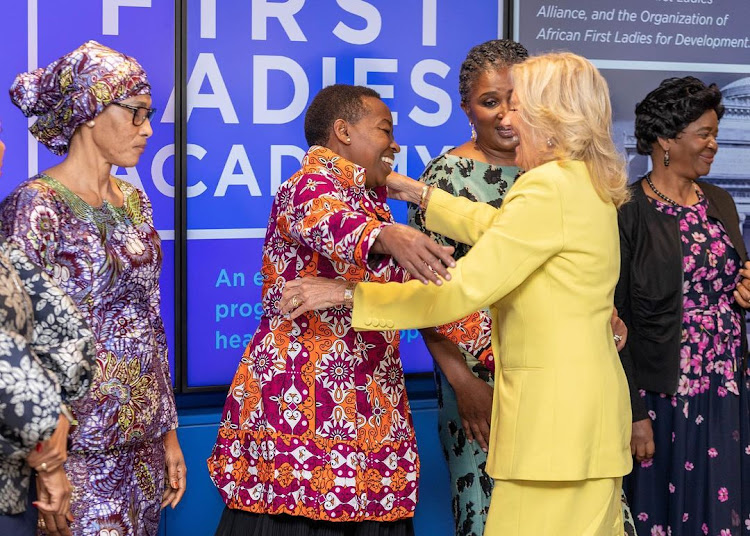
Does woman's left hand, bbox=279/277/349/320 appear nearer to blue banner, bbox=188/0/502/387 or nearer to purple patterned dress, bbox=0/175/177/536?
purple patterned dress, bbox=0/175/177/536

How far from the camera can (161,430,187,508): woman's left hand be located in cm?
317

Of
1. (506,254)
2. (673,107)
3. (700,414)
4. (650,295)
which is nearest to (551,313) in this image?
(506,254)

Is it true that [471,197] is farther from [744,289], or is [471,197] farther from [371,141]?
[744,289]

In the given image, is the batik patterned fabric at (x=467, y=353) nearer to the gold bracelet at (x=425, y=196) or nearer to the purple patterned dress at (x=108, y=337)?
→ the gold bracelet at (x=425, y=196)

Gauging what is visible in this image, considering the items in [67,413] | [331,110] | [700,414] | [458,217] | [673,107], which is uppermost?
Answer: [673,107]

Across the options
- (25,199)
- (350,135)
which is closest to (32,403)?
(25,199)

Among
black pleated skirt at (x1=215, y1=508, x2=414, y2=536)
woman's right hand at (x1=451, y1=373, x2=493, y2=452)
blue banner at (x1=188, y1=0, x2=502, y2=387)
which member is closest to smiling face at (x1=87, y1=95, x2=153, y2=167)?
black pleated skirt at (x1=215, y1=508, x2=414, y2=536)

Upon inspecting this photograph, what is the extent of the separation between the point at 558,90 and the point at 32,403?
1.45 meters

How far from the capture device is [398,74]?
4652 mm

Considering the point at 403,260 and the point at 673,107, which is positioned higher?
the point at 673,107

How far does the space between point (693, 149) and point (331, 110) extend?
1595 mm

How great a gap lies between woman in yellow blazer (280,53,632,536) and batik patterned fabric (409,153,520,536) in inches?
23.4

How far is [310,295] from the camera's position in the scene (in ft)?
8.91

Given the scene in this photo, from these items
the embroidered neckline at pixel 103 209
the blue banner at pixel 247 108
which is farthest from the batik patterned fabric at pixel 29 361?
the blue banner at pixel 247 108
